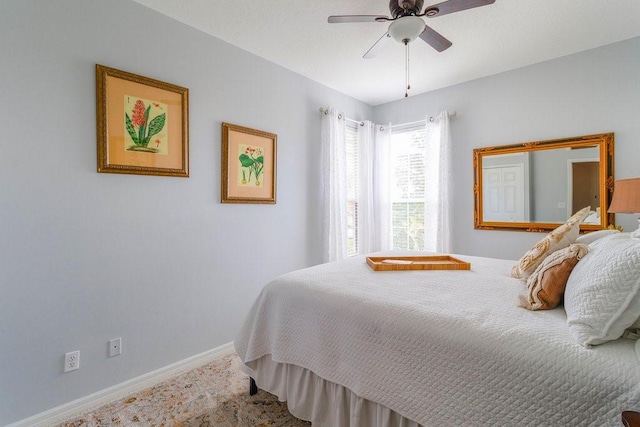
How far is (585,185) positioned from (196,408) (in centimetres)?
371

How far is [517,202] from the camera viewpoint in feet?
10.4

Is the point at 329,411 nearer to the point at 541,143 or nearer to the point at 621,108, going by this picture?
the point at 541,143

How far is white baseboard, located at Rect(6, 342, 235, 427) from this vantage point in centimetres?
174

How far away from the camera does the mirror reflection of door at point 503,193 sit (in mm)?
3154

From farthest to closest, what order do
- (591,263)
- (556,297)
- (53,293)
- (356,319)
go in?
(53,293)
(356,319)
(556,297)
(591,263)

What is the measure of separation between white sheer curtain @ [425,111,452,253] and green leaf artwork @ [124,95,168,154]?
9.57ft

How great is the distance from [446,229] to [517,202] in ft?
2.52

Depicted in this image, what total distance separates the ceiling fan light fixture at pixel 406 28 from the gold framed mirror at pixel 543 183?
197 cm

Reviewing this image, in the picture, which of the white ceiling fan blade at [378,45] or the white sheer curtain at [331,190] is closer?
the white ceiling fan blade at [378,45]

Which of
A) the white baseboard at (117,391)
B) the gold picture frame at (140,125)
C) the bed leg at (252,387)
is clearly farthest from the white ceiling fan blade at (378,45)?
the white baseboard at (117,391)

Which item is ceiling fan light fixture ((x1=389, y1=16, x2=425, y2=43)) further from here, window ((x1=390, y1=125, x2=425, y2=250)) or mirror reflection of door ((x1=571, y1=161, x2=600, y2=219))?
mirror reflection of door ((x1=571, y1=161, x2=600, y2=219))

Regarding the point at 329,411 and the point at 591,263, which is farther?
the point at 329,411

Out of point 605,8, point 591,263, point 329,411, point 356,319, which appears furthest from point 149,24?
point 605,8

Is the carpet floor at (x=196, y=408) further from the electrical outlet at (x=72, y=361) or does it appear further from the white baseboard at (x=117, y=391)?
the electrical outlet at (x=72, y=361)
